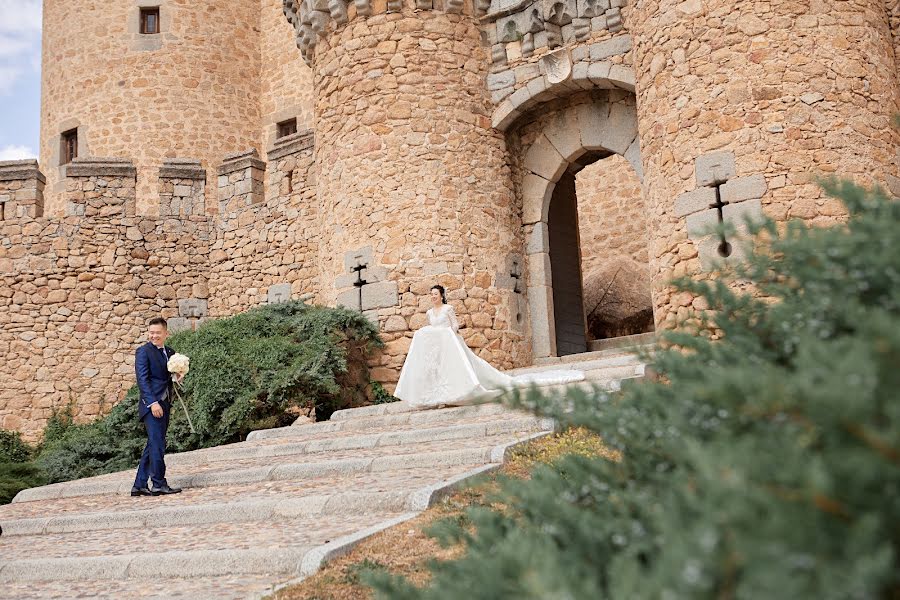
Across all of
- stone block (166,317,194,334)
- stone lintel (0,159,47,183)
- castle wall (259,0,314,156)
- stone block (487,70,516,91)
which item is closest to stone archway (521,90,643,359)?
stone block (487,70,516,91)

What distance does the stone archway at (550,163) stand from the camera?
11.6 metres

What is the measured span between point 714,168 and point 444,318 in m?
3.07

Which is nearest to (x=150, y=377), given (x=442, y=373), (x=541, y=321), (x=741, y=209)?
(x=442, y=373)

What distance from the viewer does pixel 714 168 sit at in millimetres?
8773

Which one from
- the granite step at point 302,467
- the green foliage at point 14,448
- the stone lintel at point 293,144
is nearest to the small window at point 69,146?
the stone lintel at point 293,144

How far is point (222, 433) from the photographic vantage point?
9594 millimetres

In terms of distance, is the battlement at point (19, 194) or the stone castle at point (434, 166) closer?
the stone castle at point (434, 166)

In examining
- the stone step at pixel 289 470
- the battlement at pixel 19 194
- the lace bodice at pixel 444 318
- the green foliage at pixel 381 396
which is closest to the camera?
the stone step at pixel 289 470

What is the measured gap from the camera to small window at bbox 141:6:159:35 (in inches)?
727

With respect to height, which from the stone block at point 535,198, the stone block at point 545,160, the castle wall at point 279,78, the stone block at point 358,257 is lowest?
the stone block at point 358,257

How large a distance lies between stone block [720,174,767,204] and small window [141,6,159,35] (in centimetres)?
1371

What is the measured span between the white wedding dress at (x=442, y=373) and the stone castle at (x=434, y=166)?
1.65 m

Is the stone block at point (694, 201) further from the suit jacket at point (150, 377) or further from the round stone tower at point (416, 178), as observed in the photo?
the suit jacket at point (150, 377)

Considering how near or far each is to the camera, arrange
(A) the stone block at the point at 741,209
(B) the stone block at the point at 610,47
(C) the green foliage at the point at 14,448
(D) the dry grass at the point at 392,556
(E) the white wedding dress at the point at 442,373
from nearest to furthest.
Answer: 1. (D) the dry grass at the point at 392,556
2. (A) the stone block at the point at 741,209
3. (E) the white wedding dress at the point at 442,373
4. (B) the stone block at the point at 610,47
5. (C) the green foliage at the point at 14,448
